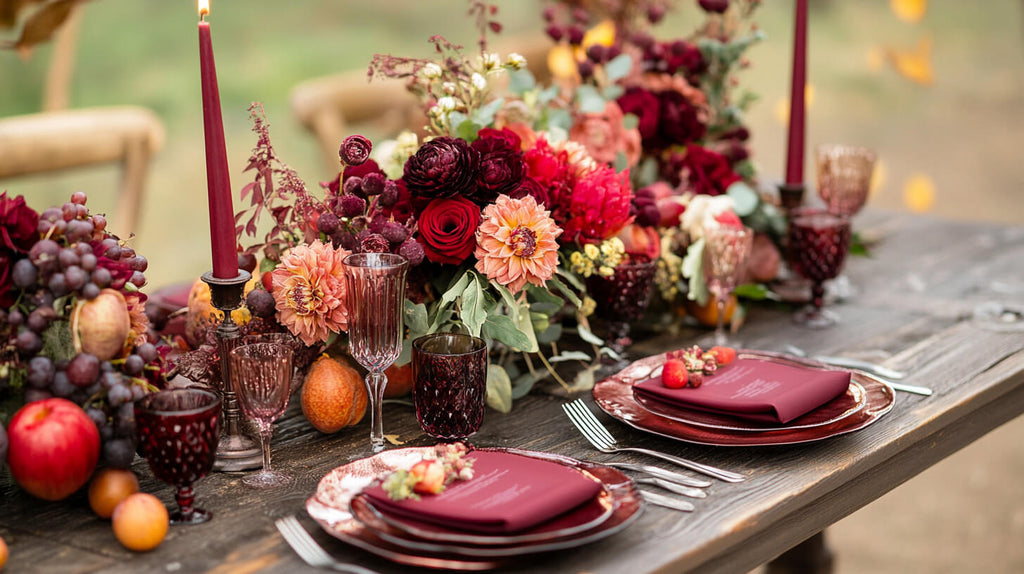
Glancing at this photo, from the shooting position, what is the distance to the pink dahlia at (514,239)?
1192 mm

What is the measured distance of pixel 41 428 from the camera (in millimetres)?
955

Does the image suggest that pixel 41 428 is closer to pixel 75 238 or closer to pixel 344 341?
pixel 75 238


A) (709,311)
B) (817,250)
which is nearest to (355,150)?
(709,311)

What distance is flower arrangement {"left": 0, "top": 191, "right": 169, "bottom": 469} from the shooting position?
980 millimetres

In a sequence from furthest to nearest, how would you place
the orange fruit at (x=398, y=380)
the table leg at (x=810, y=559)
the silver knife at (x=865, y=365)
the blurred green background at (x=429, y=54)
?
the blurred green background at (x=429, y=54) < the table leg at (x=810, y=559) < the silver knife at (x=865, y=365) < the orange fruit at (x=398, y=380)

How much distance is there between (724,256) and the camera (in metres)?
1.50

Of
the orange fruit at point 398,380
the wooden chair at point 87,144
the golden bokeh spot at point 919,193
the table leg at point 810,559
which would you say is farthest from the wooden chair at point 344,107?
the golden bokeh spot at point 919,193

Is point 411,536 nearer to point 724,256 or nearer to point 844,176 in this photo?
point 724,256

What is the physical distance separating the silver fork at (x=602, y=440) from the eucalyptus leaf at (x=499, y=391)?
0.23ft

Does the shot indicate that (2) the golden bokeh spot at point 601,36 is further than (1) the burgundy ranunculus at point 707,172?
Yes

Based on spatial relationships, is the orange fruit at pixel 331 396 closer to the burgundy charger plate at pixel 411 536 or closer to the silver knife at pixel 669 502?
the burgundy charger plate at pixel 411 536

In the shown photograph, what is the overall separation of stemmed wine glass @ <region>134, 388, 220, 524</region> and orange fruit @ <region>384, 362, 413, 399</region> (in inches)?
13.4

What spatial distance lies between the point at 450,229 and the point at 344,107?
241 centimetres

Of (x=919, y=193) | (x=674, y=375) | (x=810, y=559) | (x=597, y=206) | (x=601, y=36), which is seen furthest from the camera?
(x=919, y=193)
